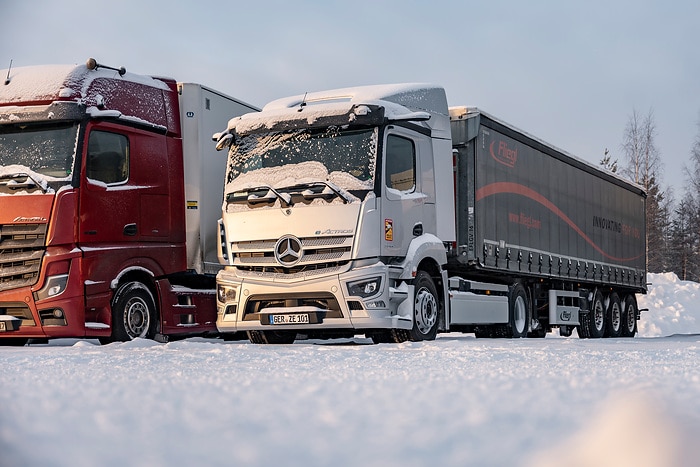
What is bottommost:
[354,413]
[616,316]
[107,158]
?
[616,316]

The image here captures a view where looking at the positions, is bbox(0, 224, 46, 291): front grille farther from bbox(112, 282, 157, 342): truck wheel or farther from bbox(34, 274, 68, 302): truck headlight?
bbox(112, 282, 157, 342): truck wheel

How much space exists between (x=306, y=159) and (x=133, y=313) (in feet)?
10.2

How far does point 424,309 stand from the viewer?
38.6ft

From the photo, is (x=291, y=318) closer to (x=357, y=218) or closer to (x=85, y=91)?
(x=357, y=218)

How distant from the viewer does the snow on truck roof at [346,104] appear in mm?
11562

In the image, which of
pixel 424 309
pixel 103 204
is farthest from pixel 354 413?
pixel 103 204

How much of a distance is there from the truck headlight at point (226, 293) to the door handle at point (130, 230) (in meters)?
1.35

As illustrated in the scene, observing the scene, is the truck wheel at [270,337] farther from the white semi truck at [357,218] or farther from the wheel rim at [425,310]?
the wheel rim at [425,310]

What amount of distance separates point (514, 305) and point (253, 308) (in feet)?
19.5

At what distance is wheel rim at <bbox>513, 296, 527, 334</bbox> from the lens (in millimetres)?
15875

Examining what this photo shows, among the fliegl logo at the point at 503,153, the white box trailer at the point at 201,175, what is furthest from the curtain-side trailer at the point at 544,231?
the white box trailer at the point at 201,175

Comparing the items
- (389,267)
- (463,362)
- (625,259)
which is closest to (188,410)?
(463,362)

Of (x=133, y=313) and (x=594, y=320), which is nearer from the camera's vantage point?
(x=133, y=313)

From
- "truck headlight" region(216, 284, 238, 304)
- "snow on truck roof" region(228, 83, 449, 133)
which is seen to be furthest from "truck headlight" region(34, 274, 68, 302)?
"snow on truck roof" region(228, 83, 449, 133)
